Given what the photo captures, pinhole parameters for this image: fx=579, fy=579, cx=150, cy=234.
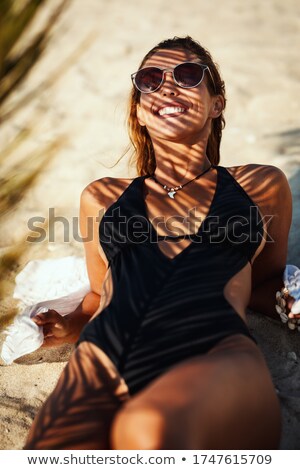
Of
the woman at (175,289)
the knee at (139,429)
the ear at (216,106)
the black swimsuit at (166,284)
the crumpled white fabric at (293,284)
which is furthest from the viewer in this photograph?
the ear at (216,106)

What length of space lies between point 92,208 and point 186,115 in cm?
49

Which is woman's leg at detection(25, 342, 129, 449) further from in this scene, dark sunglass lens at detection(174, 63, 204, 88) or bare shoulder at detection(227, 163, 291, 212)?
dark sunglass lens at detection(174, 63, 204, 88)

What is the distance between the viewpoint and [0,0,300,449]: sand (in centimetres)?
218

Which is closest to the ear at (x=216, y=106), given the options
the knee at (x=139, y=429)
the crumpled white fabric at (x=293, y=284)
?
the crumpled white fabric at (x=293, y=284)

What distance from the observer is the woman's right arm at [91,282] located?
6.89ft

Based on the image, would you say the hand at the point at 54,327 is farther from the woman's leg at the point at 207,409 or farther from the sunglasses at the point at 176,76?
the sunglasses at the point at 176,76

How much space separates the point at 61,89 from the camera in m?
4.63

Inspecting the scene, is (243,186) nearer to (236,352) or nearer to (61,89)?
(236,352)

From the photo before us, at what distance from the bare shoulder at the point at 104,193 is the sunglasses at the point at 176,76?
352 mm

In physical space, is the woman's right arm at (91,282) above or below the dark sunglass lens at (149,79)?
below

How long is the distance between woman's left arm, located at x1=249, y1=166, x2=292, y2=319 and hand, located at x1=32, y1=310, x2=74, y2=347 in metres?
0.72

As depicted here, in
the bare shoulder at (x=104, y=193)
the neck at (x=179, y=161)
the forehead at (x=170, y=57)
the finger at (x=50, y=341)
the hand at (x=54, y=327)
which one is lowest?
the finger at (x=50, y=341)

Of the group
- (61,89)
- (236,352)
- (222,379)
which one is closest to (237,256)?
(236,352)

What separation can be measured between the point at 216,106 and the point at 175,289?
858 mm
